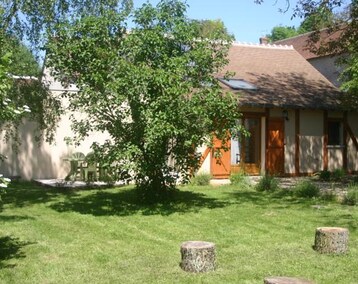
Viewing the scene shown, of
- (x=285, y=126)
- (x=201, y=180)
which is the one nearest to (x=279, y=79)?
(x=285, y=126)

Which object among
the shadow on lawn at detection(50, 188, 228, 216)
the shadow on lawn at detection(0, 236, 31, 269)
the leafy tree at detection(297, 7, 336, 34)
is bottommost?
the shadow on lawn at detection(0, 236, 31, 269)

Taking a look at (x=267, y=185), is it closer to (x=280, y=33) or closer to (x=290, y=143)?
(x=290, y=143)

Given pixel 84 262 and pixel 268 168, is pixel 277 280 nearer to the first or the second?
pixel 84 262

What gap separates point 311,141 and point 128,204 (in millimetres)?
10377

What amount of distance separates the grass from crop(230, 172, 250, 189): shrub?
2102 mm

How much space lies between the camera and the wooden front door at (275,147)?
18.8 m

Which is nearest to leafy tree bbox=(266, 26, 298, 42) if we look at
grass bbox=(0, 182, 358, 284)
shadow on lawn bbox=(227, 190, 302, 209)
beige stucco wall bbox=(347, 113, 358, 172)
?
beige stucco wall bbox=(347, 113, 358, 172)

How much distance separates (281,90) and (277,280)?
1516 cm

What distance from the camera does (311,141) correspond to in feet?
64.8

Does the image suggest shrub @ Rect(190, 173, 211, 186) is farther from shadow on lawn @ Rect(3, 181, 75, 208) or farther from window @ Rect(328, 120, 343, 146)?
window @ Rect(328, 120, 343, 146)

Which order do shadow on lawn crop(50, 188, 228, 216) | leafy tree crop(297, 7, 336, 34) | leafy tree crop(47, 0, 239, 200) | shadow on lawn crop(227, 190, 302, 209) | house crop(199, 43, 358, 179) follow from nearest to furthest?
leafy tree crop(47, 0, 239, 200) < shadow on lawn crop(50, 188, 228, 216) < shadow on lawn crop(227, 190, 302, 209) < leafy tree crop(297, 7, 336, 34) < house crop(199, 43, 358, 179)

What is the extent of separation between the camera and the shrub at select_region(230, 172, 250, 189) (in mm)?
15512

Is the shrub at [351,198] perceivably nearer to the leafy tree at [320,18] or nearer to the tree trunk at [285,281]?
the leafy tree at [320,18]

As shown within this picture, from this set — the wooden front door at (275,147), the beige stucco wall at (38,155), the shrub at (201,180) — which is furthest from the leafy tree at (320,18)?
the beige stucco wall at (38,155)
